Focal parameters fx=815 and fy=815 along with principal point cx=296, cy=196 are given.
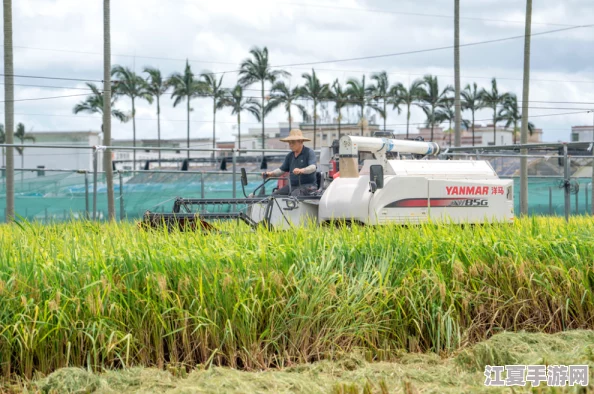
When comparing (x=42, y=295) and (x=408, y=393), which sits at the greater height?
(x=42, y=295)

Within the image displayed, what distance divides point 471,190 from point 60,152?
2599 inches

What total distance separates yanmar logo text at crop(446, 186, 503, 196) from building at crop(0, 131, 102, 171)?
47548mm

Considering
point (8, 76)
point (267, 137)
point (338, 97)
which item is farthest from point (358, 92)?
point (8, 76)

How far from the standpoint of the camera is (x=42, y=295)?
21.0 ft

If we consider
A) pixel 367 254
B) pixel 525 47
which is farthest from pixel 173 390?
pixel 525 47

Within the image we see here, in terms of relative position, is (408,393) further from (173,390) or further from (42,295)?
(42,295)

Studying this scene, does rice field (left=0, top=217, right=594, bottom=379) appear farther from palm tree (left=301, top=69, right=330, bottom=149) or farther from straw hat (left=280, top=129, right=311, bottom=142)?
palm tree (left=301, top=69, right=330, bottom=149)

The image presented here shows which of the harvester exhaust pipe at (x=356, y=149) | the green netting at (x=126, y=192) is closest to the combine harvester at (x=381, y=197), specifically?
the harvester exhaust pipe at (x=356, y=149)

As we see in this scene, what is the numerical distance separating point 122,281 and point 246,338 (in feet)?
3.67

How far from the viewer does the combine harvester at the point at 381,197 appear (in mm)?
11172

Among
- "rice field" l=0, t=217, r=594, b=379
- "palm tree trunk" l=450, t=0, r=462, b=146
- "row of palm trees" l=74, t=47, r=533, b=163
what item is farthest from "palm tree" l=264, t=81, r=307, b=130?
"rice field" l=0, t=217, r=594, b=379

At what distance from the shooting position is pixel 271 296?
678cm

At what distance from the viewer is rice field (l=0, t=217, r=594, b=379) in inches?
249

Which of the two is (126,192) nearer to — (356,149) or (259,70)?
(356,149)
